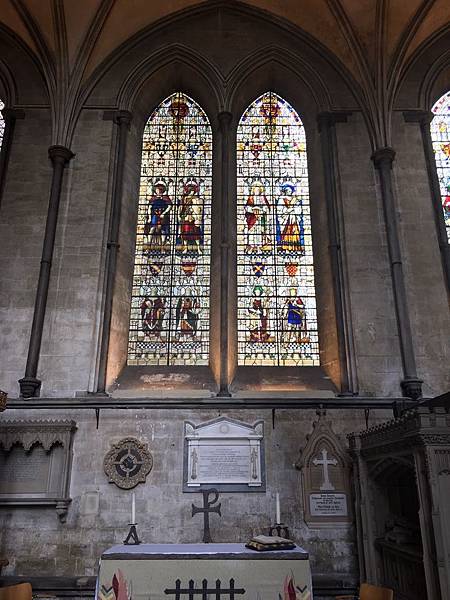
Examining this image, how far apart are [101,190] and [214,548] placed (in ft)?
19.7

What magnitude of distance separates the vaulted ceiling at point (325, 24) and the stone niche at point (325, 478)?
5904 mm

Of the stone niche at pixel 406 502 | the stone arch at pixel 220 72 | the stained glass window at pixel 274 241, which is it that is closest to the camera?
the stone niche at pixel 406 502

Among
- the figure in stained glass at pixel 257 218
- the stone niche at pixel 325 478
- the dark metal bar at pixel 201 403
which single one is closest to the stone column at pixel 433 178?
the dark metal bar at pixel 201 403

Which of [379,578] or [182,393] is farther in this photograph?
[182,393]

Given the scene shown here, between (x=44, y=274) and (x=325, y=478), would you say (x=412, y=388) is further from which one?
(x=44, y=274)

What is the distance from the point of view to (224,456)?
24.4ft

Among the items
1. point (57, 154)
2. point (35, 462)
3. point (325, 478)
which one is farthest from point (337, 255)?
point (35, 462)

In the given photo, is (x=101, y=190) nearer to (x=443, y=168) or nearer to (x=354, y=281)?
(x=354, y=281)

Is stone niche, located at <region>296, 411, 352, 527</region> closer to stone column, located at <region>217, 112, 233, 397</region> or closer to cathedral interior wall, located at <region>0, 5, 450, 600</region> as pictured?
cathedral interior wall, located at <region>0, 5, 450, 600</region>

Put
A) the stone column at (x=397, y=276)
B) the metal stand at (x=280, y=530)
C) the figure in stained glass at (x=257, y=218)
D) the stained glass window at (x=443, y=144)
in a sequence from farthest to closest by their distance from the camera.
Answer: the stained glass window at (x=443, y=144)
the figure in stained glass at (x=257, y=218)
the stone column at (x=397, y=276)
the metal stand at (x=280, y=530)

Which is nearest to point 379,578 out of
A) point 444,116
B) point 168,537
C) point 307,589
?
point 307,589

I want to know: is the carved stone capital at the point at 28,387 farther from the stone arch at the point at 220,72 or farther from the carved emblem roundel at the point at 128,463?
the stone arch at the point at 220,72

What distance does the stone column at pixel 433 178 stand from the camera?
8805 mm

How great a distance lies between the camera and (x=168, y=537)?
7078 mm
